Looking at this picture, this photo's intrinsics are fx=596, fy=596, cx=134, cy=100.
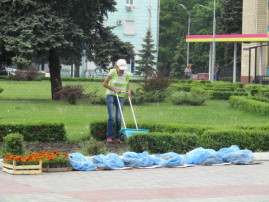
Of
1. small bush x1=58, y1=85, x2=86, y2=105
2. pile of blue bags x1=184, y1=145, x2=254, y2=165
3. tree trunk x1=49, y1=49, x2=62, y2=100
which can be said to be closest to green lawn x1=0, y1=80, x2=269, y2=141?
small bush x1=58, y1=85, x2=86, y2=105

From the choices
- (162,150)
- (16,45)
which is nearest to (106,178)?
(162,150)

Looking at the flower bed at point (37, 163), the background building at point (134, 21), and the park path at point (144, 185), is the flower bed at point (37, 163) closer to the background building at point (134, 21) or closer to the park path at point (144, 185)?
the park path at point (144, 185)

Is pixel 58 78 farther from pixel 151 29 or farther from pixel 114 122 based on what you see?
pixel 151 29

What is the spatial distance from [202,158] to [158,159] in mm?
784

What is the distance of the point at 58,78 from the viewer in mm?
28250

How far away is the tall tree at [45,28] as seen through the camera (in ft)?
80.2

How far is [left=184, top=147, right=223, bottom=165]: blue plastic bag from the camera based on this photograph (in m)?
10.5

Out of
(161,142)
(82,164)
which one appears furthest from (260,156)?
(82,164)

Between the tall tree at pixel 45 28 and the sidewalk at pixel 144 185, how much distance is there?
50.2 ft

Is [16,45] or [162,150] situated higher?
[16,45]

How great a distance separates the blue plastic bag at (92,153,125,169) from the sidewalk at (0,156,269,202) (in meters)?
0.18

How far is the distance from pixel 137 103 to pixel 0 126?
1371cm

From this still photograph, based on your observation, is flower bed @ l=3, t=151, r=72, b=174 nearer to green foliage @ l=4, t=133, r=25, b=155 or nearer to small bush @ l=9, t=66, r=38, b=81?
→ green foliage @ l=4, t=133, r=25, b=155

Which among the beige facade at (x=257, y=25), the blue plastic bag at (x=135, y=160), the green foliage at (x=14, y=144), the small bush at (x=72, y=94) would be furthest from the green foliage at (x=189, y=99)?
the beige facade at (x=257, y=25)
